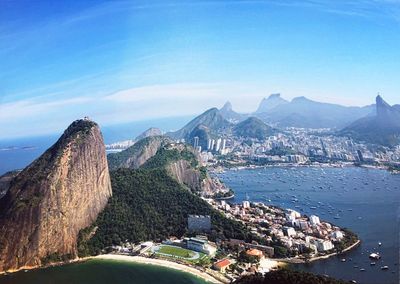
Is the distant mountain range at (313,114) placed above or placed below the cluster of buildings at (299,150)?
above

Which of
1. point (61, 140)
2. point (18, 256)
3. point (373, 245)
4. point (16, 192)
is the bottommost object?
point (373, 245)

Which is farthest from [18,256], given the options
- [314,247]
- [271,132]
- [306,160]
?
[271,132]

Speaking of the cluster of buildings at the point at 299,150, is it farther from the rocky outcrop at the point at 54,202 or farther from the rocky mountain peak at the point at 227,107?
the rocky mountain peak at the point at 227,107

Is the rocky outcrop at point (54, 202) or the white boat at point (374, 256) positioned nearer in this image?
the white boat at point (374, 256)

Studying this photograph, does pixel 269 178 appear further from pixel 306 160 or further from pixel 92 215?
pixel 92 215

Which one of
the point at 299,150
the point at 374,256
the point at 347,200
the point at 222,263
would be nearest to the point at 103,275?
the point at 222,263

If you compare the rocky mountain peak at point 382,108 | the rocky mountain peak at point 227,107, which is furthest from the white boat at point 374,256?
the rocky mountain peak at point 227,107
